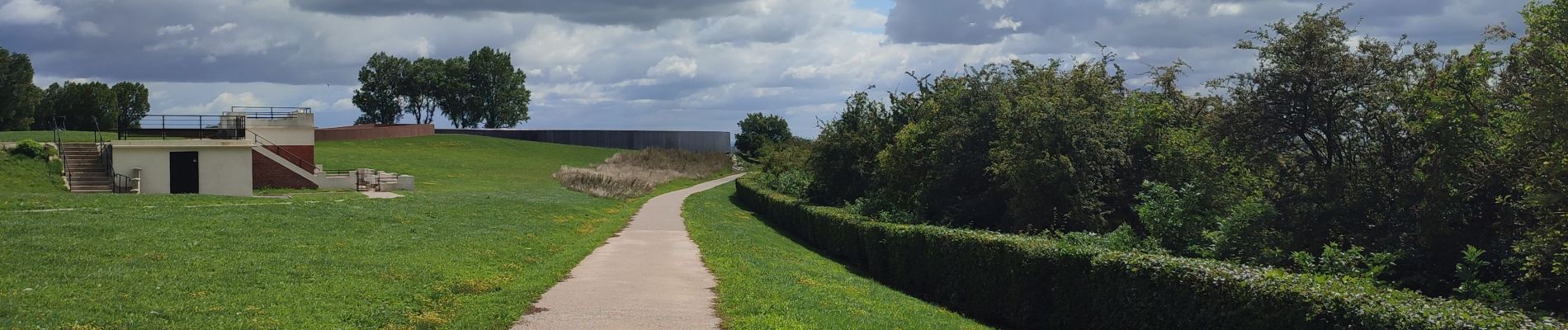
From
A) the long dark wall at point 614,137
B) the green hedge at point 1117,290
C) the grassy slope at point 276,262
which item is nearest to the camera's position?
the green hedge at point 1117,290

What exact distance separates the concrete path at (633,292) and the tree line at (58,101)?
65612 millimetres

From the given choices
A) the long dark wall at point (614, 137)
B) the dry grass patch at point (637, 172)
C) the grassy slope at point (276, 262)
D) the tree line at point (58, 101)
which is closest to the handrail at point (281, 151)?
the dry grass patch at point (637, 172)

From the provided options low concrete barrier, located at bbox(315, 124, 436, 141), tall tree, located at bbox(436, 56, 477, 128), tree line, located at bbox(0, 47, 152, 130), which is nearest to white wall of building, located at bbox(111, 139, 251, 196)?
low concrete barrier, located at bbox(315, 124, 436, 141)

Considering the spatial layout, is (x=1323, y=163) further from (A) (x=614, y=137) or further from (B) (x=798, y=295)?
(A) (x=614, y=137)

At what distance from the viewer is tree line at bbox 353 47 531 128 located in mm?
105812

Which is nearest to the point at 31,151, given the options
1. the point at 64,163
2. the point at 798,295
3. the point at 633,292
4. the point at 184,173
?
the point at 64,163

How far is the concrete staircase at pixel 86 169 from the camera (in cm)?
3388

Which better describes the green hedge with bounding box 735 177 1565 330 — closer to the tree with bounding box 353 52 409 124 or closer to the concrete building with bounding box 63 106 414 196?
the concrete building with bounding box 63 106 414 196

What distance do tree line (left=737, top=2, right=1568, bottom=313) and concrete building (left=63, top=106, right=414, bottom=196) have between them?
26556 mm

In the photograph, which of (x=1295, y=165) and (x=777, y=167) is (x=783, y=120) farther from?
(x=1295, y=165)

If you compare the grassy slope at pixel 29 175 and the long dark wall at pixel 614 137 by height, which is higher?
the long dark wall at pixel 614 137

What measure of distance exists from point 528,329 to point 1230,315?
21.6ft

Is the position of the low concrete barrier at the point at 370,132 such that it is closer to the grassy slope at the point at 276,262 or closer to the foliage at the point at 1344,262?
the grassy slope at the point at 276,262

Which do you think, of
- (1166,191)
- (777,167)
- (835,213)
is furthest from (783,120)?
(1166,191)
